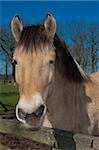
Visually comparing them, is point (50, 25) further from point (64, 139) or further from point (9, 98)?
point (9, 98)

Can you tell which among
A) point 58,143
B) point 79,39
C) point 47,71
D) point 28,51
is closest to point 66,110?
point 58,143

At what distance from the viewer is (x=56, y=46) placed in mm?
2547

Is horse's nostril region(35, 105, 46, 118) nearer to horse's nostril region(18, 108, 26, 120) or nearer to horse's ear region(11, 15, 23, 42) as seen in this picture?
horse's nostril region(18, 108, 26, 120)

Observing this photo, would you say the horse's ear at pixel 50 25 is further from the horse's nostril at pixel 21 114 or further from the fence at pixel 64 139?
the fence at pixel 64 139

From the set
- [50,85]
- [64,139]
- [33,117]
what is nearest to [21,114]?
[33,117]

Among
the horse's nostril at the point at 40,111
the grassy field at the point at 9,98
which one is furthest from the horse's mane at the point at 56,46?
the grassy field at the point at 9,98

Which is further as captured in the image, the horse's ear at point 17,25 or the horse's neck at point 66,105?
the horse's neck at point 66,105

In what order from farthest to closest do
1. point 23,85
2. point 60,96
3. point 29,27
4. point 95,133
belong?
point 95,133 → point 60,96 → point 29,27 → point 23,85

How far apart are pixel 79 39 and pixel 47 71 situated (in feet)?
67.0

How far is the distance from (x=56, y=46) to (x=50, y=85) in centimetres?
39

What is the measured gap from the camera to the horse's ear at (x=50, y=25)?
2416 mm

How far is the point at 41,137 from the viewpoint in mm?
2939

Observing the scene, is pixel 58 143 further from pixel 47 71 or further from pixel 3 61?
pixel 3 61

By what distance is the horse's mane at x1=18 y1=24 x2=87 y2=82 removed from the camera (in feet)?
7.69
